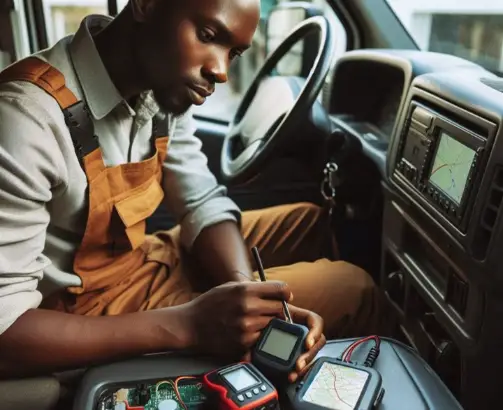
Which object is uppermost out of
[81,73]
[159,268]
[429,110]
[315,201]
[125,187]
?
[81,73]

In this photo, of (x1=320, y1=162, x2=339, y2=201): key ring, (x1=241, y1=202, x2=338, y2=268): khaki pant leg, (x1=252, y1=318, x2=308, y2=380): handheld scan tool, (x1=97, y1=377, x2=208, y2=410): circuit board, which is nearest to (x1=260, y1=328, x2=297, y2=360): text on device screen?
(x1=252, y1=318, x2=308, y2=380): handheld scan tool

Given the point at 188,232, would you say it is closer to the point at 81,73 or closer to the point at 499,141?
the point at 81,73

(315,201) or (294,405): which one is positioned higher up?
(294,405)

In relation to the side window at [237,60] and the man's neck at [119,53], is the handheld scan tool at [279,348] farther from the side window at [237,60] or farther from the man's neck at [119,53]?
the side window at [237,60]

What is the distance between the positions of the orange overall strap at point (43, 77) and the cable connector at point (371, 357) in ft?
1.95

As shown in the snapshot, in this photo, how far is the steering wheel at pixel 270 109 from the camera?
4.62ft

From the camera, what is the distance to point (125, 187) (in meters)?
1.15

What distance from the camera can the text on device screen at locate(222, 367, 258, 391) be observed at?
0.84 meters

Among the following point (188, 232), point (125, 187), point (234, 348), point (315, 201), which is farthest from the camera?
point (315, 201)

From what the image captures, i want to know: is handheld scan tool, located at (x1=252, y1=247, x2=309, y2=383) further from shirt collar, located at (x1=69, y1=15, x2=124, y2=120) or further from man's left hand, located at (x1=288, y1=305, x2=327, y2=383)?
shirt collar, located at (x1=69, y1=15, x2=124, y2=120)

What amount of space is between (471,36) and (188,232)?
124 cm

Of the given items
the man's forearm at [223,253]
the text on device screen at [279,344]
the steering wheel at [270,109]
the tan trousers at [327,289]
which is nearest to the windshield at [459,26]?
the steering wheel at [270,109]

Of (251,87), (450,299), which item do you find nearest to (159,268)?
(450,299)

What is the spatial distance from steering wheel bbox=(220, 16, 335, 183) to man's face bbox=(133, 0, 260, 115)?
375mm
